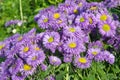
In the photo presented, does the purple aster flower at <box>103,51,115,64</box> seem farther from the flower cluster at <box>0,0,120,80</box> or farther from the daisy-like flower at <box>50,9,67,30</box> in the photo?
the daisy-like flower at <box>50,9,67,30</box>

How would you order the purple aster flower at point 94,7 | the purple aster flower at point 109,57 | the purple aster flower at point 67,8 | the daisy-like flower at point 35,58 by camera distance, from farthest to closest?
the purple aster flower at point 67,8 < the purple aster flower at point 94,7 < the purple aster flower at point 109,57 < the daisy-like flower at point 35,58

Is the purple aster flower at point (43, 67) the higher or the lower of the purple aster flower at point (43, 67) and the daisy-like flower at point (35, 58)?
the lower

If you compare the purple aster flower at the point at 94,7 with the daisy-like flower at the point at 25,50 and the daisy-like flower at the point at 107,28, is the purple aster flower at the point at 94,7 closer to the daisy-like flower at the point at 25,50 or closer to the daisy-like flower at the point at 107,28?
the daisy-like flower at the point at 107,28

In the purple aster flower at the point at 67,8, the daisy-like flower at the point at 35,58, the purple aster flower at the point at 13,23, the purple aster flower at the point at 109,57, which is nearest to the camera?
the daisy-like flower at the point at 35,58

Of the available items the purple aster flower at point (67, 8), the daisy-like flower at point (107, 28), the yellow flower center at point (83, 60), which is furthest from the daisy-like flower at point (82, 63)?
the purple aster flower at point (67, 8)

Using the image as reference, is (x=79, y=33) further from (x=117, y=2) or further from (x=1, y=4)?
(x=1, y=4)

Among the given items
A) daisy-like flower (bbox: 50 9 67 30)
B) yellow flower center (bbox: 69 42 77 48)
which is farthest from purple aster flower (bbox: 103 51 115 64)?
daisy-like flower (bbox: 50 9 67 30)

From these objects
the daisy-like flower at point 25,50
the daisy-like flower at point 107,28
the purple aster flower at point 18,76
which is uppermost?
Answer: the daisy-like flower at point 107,28

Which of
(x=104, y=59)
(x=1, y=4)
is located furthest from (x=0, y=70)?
(x=1, y=4)
